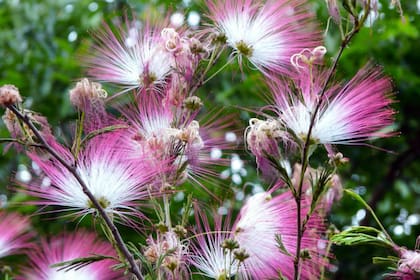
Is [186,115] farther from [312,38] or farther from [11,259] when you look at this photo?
[11,259]

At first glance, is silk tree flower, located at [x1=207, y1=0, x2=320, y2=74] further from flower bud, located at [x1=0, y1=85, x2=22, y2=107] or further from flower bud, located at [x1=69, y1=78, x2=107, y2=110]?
flower bud, located at [x1=0, y1=85, x2=22, y2=107]

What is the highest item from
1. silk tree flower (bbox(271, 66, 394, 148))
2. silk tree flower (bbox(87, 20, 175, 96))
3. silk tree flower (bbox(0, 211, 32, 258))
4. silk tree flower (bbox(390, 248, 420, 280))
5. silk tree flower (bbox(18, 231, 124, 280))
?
silk tree flower (bbox(87, 20, 175, 96))

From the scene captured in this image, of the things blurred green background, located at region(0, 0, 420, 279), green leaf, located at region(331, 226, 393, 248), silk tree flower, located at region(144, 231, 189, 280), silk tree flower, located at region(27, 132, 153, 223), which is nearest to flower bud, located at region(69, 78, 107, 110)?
silk tree flower, located at region(27, 132, 153, 223)

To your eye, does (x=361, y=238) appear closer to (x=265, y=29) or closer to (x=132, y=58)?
(x=265, y=29)

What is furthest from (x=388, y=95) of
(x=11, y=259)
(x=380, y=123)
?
(x=11, y=259)

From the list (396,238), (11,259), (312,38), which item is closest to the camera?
(312,38)

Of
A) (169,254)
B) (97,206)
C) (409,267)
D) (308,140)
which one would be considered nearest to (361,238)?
(409,267)
